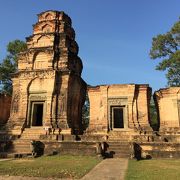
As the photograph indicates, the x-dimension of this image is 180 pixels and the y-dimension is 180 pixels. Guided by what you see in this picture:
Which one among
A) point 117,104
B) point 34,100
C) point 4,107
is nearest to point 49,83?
point 34,100

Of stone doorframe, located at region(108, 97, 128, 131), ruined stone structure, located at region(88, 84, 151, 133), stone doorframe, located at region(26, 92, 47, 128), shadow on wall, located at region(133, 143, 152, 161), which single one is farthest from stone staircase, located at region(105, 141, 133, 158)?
stone doorframe, located at region(26, 92, 47, 128)

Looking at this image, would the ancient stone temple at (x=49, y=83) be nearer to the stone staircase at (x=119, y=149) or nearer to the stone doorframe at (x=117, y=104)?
the stone doorframe at (x=117, y=104)

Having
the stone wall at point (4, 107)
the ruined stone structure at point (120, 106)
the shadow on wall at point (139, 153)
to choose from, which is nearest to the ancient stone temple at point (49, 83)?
the ruined stone structure at point (120, 106)

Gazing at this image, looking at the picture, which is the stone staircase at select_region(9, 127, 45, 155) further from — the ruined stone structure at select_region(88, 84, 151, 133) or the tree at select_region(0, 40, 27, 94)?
the tree at select_region(0, 40, 27, 94)

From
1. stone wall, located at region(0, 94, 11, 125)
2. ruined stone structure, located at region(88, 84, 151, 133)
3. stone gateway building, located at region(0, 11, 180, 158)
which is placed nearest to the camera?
stone gateway building, located at region(0, 11, 180, 158)

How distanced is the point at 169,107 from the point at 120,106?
168 inches

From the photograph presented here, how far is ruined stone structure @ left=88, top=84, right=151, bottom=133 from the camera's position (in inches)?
758

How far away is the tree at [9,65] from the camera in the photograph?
3044 cm

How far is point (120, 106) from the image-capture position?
20.1 m

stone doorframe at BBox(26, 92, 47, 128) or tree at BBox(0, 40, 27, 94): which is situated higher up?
tree at BBox(0, 40, 27, 94)

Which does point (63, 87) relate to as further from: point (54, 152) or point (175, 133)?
point (175, 133)

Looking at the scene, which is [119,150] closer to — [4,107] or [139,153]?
[139,153]

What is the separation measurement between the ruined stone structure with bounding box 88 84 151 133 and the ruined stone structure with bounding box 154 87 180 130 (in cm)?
134

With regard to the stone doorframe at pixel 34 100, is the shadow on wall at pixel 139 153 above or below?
below
